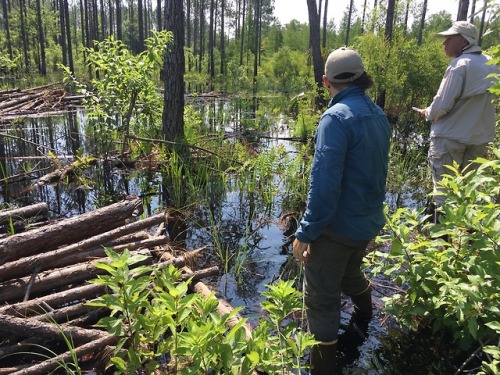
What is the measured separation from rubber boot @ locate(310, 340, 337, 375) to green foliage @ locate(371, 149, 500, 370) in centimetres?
56

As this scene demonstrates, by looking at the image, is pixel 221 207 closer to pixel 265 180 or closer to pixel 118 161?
pixel 265 180

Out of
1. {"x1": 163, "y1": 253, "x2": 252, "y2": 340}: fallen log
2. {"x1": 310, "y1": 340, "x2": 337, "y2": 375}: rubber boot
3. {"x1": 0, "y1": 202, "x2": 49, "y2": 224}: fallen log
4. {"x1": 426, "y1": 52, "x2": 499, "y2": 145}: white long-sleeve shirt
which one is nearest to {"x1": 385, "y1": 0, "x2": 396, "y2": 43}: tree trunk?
{"x1": 426, "y1": 52, "x2": 499, "y2": 145}: white long-sleeve shirt

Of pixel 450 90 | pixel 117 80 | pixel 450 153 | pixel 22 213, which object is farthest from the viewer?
pixel 117 80

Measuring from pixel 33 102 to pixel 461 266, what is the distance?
55.7ft

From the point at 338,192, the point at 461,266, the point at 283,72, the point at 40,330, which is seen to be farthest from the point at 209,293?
the point at 283,72

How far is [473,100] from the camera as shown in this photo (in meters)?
4.04

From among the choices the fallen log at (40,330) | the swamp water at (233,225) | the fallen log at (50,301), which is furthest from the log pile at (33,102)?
the fallen log at (40,330)

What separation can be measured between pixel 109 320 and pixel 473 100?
13.0ft

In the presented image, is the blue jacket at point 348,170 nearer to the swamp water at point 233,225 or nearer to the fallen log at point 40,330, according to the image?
the swamp water at point 233,225

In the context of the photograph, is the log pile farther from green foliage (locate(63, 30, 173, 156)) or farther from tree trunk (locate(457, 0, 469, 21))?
tree trunk (locate(457, 0, 469, 21))

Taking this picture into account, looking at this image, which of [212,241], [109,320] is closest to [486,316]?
[109,320]

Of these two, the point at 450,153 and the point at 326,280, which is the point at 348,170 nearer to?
the point at 326,280

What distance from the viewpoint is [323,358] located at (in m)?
2.62

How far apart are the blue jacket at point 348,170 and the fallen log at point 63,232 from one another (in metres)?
2.19
